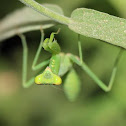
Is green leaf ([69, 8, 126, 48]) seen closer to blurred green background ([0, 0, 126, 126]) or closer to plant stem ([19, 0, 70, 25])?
plant stem ([19, 0, 70, 25])

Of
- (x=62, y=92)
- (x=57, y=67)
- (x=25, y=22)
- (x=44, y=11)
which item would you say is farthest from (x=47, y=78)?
(x=62, y=92)

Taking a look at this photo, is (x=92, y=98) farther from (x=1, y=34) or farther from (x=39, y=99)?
(x=1, y=34)

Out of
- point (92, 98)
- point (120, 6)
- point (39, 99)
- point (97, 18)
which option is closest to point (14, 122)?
point (39, 99)

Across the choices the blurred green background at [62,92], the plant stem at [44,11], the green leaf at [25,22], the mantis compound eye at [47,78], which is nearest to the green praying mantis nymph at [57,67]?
the mantis compound eye at [47,78]

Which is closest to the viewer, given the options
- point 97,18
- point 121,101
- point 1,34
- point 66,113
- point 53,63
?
point 97,18

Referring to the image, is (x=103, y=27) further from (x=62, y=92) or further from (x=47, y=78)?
(x=62, y=92)

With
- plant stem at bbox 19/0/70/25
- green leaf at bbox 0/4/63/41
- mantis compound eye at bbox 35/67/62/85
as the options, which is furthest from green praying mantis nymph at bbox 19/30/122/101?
plant stem at bbox 19/0/70/25
